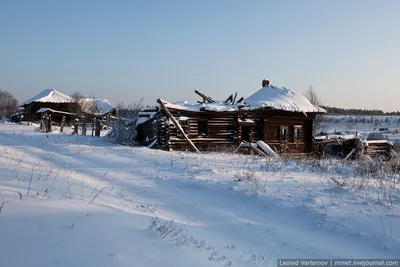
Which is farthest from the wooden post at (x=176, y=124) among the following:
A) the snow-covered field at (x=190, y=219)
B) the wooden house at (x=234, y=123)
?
the snow-covered field at (x=190, y=219)

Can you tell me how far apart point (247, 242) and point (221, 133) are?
654 inches

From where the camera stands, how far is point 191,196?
7426mm

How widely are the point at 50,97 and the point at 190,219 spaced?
47558 mm

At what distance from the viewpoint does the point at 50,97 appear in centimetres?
4791

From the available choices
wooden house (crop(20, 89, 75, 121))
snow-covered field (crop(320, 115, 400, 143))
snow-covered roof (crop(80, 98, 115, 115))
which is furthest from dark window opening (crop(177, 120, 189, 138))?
wooden house (crop(20, 89, 75, 121))

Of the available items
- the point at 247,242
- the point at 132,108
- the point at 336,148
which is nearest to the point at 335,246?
the point at 247,242

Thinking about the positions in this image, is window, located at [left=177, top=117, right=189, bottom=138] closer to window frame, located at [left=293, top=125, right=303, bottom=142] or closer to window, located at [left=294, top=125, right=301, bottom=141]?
Result: window frame, located at [left=293, top=125, right=303, bottom=142]

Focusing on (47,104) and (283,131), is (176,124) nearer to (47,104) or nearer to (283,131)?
(283,131)

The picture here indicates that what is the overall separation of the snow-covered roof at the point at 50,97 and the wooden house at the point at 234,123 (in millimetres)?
30206

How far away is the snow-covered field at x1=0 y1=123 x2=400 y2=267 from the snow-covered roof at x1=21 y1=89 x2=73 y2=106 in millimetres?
41562

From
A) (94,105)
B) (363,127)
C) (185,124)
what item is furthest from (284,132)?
(363,127)

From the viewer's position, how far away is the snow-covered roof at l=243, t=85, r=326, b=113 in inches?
868

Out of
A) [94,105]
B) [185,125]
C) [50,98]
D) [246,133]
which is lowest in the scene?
[246,133]

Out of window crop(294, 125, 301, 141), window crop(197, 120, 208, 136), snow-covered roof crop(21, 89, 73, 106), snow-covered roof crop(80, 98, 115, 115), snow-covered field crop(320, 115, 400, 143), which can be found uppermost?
snow-covered roof crop(21, 89, 73, 106)
